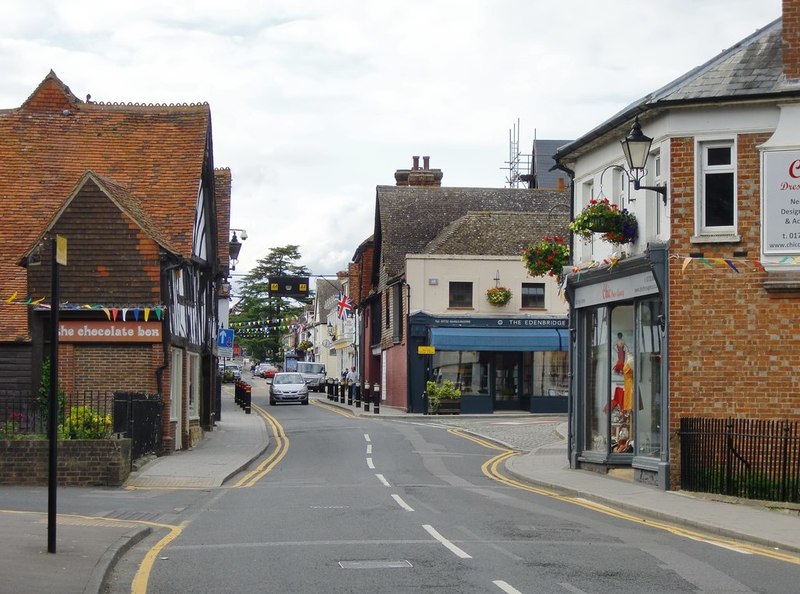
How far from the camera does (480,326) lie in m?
52.0

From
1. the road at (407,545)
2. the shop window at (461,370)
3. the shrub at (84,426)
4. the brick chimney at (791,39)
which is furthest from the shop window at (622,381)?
the shop window at (461,370)

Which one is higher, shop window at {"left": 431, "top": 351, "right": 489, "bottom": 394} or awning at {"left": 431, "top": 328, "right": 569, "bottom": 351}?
awning at {"left": 431, "top": 328, "right": 569, "bottom": 351}

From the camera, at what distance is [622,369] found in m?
23.1

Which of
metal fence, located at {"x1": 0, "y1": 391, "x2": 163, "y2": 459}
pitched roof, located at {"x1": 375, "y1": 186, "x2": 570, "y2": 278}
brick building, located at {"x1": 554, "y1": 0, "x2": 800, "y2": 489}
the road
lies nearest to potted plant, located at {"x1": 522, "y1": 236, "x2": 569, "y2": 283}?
brick building, located at {"x1": 554, "y1": 0, "x2": 800, "y2": 489}

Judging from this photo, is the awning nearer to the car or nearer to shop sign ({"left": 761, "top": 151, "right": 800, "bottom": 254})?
the car

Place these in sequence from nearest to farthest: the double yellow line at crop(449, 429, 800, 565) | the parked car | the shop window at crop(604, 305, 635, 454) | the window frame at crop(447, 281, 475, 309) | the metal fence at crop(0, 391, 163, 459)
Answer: the double yellow line at crop(449, 429, 800, 565) < the metal fence at crop(0, 391, 163, 459) < the shop window at crop(604, 305, 635, 454) < the window frame at crop(447, 281, 475, 309) < the parked car

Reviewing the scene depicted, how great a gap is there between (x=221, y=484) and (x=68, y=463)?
2.91 meters

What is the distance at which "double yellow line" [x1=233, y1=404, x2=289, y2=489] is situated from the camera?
22328 millimetres

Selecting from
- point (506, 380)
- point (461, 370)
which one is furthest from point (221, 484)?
point (506, 380)

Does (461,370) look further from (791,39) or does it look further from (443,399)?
(791,39)

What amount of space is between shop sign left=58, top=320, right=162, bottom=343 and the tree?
293ft

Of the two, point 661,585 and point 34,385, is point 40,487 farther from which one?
point 661,585

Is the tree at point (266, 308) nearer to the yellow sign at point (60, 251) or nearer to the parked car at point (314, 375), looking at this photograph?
the parked car at point (314, 375)

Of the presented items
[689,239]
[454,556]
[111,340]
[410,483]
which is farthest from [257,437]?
[454,556]
